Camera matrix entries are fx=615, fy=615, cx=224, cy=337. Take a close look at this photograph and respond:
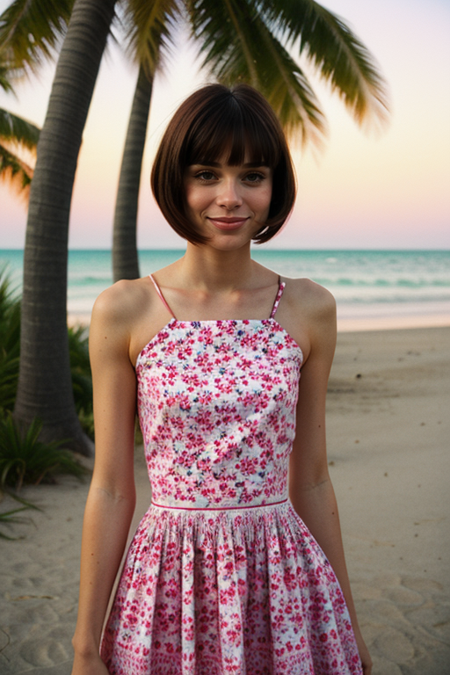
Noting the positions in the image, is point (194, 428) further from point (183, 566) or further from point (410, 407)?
point (410, 407)

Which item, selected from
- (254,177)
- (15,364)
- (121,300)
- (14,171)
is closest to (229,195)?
(254,177)

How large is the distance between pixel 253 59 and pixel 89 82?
4286 mm

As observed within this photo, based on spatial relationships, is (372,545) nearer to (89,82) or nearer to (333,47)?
(89,82)

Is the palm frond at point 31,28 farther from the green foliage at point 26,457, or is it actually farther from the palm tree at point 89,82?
the green foliage at point 26,457

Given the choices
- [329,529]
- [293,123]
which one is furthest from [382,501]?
[293,123]

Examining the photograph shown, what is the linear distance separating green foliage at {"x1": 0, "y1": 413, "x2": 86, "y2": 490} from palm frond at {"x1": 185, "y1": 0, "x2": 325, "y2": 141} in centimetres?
617

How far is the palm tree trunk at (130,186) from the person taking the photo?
795cm

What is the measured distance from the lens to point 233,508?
1510 millimetres

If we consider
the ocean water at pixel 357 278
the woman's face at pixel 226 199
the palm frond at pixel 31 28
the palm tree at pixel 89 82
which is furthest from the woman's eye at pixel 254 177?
the ocean water at pixel 357 278

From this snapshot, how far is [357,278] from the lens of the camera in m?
40.7

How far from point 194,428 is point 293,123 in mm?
9451

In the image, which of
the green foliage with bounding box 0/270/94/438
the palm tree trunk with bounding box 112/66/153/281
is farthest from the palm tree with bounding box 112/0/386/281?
the green foliage with bounding box 0/270/94/438

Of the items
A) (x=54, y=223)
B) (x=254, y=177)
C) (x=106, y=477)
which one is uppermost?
(x=254, y=177)

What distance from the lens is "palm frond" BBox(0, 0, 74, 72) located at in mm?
7680
